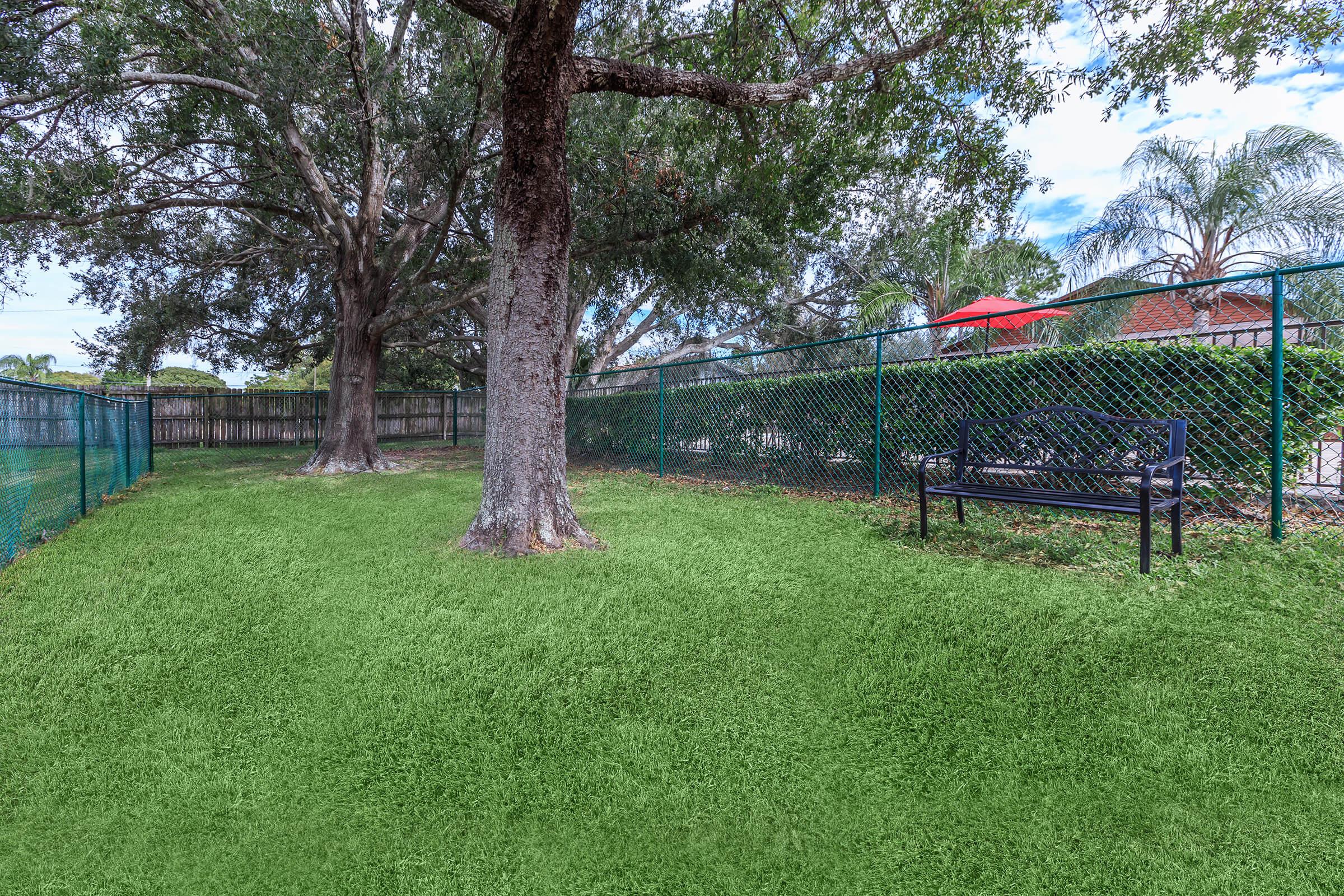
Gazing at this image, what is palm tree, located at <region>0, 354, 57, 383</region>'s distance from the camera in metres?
24.5

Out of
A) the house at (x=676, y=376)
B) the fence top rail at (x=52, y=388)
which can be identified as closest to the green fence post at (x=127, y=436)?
the fence top rail at (x=52, y=388)

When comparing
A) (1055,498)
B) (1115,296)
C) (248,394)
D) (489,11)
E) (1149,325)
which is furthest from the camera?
(248,394)

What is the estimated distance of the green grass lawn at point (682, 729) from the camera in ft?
4.92

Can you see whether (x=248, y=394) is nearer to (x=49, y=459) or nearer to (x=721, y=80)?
(x=49, y=459)

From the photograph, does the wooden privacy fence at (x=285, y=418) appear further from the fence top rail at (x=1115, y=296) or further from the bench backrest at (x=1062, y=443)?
the bench backrest at (x=1062, y=443)

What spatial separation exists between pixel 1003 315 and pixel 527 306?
374 cm

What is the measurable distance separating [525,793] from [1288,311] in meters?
6.73

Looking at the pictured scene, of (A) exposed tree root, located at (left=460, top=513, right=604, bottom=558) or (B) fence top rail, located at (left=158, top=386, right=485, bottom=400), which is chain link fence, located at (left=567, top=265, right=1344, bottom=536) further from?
(B) fence top rail, located at (left=158, top=386, right=485, bottom=400)

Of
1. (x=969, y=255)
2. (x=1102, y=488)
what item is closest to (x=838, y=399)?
(x=1102, y=488)

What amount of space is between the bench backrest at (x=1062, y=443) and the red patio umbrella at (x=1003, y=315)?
2.84ft

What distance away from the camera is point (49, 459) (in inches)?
189

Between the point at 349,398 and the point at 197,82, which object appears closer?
the point at 197,82

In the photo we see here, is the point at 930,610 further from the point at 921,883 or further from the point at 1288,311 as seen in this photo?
the point at 1288,311

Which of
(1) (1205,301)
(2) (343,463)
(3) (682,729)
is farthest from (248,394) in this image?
(1) (1205,301)
